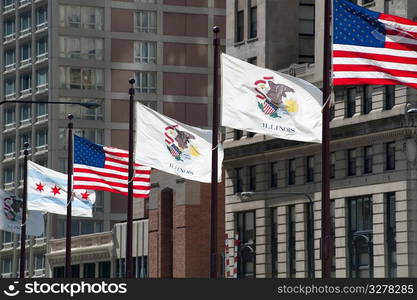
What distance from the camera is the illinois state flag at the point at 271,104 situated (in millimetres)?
42875

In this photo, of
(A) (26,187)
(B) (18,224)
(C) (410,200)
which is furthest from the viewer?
(C) (410,200)

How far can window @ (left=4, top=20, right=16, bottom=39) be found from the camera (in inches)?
6432

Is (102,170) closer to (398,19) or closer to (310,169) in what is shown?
(398,19)

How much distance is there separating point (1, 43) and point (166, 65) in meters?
20.8

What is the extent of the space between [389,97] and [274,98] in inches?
1975

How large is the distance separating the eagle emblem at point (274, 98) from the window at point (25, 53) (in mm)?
117385

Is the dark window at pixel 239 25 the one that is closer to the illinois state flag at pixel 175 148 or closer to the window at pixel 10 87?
the window at pixel 10 87

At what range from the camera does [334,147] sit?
98.8 meters

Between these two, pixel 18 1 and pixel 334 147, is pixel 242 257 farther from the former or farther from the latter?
pixel 18 1

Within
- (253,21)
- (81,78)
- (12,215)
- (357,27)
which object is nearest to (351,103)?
(253,21)

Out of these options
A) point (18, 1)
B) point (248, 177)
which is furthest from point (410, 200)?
point (18, 1)

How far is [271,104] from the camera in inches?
1711

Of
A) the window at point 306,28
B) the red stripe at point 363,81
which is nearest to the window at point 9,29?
the window at point 306,28

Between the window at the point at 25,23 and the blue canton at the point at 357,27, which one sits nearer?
the blue canton at the point at 357,27
